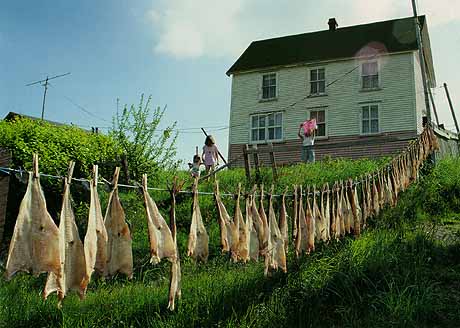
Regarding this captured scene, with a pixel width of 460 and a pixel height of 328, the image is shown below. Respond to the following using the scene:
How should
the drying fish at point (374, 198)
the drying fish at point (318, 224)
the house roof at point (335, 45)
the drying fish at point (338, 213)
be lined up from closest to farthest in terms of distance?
the drying fish at point (318, 224) < the drying fish at point (338, 213) < the drying fish at point (374, 198) < the house roof at point (335, 45)

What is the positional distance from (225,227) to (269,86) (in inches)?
878

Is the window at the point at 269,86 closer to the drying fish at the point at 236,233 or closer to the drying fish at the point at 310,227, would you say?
the drying fish at the point at 310,227

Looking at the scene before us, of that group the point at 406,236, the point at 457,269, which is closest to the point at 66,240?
the point at 457,269

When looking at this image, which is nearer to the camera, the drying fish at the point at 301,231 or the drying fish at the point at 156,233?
the drying fish at the point at 156,233

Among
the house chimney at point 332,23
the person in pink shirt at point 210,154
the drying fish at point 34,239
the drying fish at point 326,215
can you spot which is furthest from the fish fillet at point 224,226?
the house chimney at point 332,23

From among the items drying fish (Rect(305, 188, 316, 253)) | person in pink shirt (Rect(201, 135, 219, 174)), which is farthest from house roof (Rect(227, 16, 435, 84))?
drying fish (Rect(305, 188, 316, 253))

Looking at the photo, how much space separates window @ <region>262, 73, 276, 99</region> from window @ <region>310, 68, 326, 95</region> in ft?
6.45

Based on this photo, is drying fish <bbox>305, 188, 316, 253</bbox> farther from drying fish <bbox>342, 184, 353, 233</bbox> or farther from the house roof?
the house roof

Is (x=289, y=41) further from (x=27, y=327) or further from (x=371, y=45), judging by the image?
(x=27, y=327)

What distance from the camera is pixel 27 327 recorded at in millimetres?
7219

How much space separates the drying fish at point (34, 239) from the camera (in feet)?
10.2

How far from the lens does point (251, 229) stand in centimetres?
522

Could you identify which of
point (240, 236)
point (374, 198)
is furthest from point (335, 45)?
point (240, 236)

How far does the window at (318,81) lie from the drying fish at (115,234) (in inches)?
897
